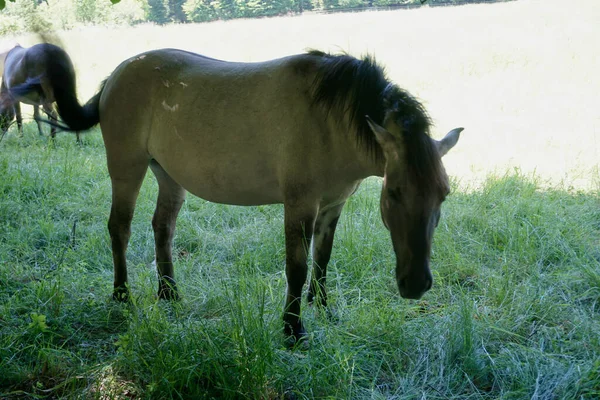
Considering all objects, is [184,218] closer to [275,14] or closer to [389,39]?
[275,14]

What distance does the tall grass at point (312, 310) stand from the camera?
97.1 inches

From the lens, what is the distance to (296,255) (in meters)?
2.94

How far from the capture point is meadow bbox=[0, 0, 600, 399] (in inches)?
97.9

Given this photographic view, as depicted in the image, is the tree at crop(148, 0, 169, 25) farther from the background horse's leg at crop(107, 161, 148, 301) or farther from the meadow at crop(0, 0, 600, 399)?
the background horse's leg at crop(107, 161, 148, 301)

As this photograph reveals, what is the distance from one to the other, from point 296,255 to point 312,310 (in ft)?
1.74

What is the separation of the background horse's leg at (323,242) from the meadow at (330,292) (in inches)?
6.9

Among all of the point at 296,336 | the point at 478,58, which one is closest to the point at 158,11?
the point at 478,58

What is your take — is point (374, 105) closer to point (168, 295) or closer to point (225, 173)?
point (225, 173)

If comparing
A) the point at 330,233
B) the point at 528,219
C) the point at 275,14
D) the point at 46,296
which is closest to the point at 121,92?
the point at 46,296

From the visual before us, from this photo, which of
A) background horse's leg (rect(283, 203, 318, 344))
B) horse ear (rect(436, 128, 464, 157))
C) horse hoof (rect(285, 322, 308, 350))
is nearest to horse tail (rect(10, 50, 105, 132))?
background horse's leg (rect(283, 203, 318, 344))

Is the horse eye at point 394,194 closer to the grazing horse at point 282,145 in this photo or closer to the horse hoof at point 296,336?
the grazing horse at point 282,145

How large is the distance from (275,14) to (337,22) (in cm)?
212

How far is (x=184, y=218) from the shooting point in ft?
16.8

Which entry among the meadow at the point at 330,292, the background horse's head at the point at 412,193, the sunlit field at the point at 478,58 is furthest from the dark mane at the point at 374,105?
the sunlit field at the point at 478,58
